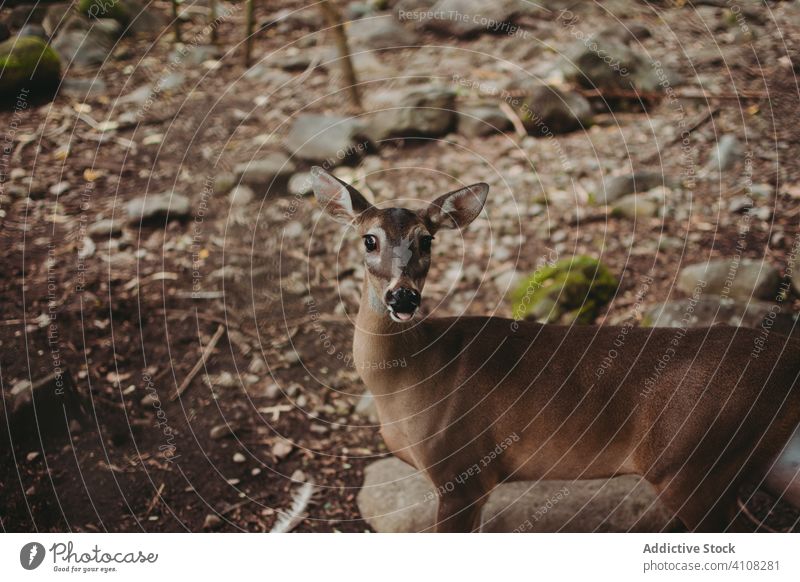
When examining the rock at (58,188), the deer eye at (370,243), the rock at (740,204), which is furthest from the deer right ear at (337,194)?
the rock at (740,204)

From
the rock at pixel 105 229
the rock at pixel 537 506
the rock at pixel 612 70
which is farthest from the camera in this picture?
the rock at pixel 612 70

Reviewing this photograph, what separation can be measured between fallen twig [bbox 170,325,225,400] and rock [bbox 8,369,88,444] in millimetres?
451

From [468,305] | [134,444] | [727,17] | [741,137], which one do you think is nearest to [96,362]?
[134,444]

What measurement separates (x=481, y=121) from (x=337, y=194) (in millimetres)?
2618

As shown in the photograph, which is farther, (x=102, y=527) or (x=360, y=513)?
(x=360, y=513)

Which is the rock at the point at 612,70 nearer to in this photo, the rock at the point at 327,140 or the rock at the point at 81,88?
the rock at the point at 327,140

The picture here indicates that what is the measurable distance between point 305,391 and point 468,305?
1092 millimetres

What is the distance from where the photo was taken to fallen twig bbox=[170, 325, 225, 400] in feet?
12.1

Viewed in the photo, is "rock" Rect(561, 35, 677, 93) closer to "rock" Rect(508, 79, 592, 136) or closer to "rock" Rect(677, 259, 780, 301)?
"rock" Rect(508, 79, 592, 136)

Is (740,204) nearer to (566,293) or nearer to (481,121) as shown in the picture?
(566,293)

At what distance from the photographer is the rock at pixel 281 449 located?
3469mm

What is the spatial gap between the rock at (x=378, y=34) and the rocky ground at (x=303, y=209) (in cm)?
2

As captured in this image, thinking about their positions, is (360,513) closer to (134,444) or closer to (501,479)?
(501,479)

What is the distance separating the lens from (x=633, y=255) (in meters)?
4.47
